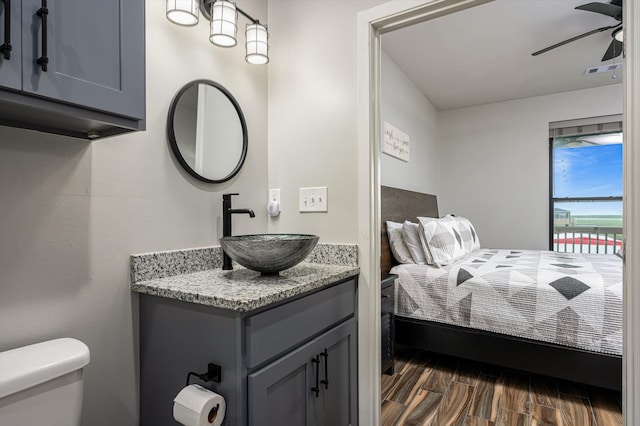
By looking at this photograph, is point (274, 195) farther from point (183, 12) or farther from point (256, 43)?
point (183, 12)

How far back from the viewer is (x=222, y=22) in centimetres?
139

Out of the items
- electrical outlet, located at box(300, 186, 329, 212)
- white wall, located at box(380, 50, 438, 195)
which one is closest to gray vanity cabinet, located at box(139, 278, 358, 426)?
electrical outlet, located at box(300, 186, 329, 212)

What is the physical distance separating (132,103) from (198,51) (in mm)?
659

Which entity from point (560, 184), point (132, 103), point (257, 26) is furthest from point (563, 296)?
point (560, 184)

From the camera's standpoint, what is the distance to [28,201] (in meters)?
0.98

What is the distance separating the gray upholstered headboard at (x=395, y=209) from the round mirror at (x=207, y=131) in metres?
1.40

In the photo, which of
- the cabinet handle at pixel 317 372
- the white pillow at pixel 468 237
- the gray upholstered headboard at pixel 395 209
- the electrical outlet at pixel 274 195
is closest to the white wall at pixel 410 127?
the gray upholstered headboard at pixel 395 209

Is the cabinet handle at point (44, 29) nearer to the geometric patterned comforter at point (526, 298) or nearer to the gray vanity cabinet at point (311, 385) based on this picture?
the gray vanity cabinet at point (311, 385)

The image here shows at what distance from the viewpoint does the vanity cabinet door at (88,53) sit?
0.75 meters

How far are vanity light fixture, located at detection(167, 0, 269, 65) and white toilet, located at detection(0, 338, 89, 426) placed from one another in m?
1.15

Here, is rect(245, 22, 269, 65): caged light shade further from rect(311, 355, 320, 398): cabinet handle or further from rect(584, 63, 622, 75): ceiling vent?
rect(584, 63, 622, 75): ceiling vent

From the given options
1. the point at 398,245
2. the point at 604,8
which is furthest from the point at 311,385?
the point at 604,8

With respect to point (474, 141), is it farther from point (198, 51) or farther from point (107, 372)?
point (107, 372)

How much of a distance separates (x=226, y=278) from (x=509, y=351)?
193 centimetres
